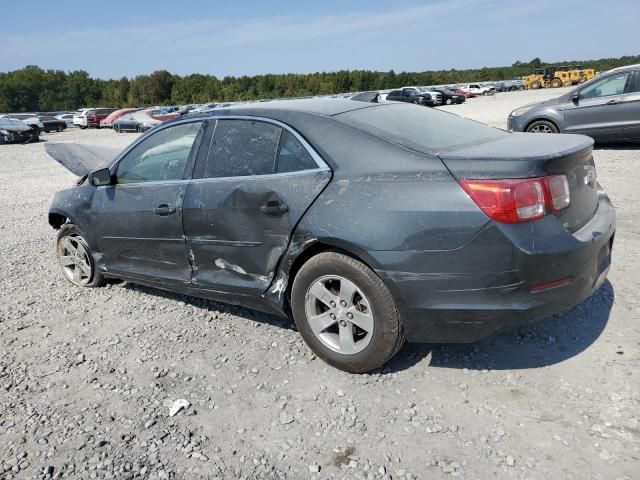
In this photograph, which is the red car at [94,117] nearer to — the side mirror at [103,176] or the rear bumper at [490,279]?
the side mirror at [103,176]

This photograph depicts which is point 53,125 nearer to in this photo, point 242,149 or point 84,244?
point 84,244

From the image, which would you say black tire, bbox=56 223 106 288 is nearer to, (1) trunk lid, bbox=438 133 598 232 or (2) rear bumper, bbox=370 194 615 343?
(2) rear bumper, bbox=370 194 615 343

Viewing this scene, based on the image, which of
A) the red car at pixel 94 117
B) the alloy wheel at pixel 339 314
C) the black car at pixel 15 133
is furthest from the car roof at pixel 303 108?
the red car at pixel 94 117

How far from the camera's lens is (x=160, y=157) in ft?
13.8

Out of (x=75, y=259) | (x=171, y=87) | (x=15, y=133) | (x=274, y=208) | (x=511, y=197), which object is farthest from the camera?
(x=171, y=87)

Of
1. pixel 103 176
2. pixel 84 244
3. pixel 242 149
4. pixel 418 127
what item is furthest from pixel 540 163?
pixel 84 244

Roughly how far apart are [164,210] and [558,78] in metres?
56.6

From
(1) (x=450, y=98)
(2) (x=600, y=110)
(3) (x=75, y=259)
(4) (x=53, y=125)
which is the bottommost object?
(1) (x=450, y=98)

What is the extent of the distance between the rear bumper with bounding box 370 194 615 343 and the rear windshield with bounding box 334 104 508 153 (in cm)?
65

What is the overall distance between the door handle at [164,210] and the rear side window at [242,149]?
0.39 m

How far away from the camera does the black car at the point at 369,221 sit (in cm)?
270

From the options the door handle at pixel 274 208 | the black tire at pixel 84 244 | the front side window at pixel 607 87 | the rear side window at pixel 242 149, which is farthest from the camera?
the front side window at pixel 607 87

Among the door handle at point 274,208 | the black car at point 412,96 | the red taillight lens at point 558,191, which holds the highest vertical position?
the red taillight lens at point 558,191

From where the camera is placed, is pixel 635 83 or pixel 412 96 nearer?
pixel 635 83
